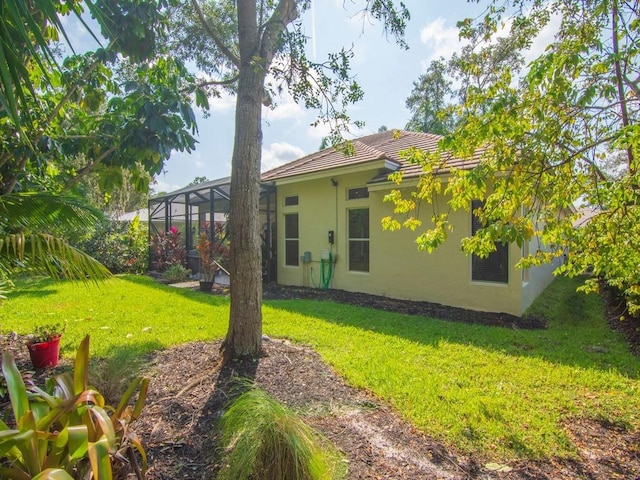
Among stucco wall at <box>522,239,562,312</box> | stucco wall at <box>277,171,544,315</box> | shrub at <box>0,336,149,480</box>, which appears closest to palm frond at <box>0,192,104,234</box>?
shrub at <box>0,336,149,480</box>

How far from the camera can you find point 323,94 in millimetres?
4996

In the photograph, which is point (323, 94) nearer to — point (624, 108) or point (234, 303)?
point (234, 303)

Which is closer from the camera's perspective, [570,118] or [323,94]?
[570,118]

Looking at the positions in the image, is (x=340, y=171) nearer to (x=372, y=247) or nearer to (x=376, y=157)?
(x=376, y=157)

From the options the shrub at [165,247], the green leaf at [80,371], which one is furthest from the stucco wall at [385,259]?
the green leaf at [80,371]

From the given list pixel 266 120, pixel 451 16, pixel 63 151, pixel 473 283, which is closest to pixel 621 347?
pixel 473 283

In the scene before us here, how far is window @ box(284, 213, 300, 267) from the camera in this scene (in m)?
12.1

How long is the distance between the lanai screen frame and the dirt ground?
806 centimetres

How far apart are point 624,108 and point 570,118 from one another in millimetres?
866

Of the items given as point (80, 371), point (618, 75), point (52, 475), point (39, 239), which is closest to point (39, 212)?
point (39, 239)

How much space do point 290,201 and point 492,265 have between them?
6779mm

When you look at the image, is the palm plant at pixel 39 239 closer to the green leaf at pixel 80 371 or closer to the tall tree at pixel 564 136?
the green leaf at pixel 80 371

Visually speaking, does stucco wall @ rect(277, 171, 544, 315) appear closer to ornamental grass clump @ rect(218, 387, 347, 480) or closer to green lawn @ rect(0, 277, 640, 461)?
green lawn @ rect(0, 277, 640, 461)

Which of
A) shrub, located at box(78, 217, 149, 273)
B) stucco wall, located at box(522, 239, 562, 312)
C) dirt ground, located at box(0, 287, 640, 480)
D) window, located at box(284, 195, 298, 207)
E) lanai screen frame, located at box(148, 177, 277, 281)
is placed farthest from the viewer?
shrub, located at box(78, 217, 149, 273)
